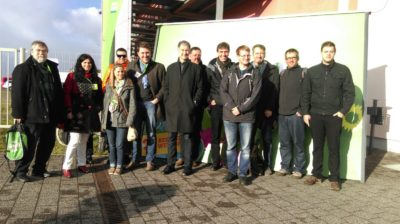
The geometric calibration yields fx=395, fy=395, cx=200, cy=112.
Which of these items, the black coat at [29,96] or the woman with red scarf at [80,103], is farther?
the woman with red scarf at [80,103]

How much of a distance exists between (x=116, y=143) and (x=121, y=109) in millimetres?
545

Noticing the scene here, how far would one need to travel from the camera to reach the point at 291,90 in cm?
579

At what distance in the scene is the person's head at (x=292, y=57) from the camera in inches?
225

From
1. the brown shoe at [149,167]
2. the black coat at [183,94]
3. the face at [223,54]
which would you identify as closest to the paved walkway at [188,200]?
the brown shoe at [149,167]

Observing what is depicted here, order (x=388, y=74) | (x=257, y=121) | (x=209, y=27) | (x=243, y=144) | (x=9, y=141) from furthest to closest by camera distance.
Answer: (x=388, y=74) → (x=209, y=27) → (x=257, y=121) → (x=243, y=144) → (x=9, y=141)

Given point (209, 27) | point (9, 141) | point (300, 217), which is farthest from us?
point (209, 27)

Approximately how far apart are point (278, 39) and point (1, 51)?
604 cm

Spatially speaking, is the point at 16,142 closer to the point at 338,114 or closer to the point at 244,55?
the point at 244,55

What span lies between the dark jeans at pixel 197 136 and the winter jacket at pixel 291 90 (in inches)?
49.0

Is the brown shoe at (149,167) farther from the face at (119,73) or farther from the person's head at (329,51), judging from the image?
the person's head at (329,51)

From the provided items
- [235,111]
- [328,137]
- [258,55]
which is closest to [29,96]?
[235,111]

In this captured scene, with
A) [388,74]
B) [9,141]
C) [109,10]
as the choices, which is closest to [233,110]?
[9,141]

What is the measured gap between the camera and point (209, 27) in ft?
22.8

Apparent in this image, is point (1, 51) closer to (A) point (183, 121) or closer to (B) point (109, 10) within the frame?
(B) point (109, 10)
